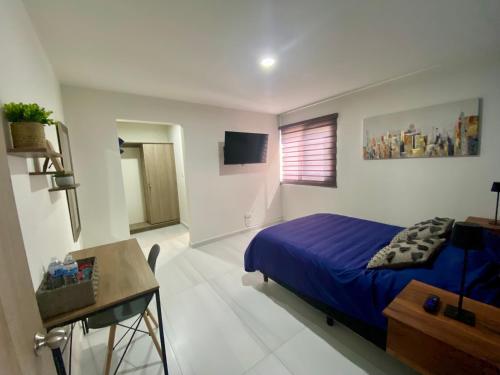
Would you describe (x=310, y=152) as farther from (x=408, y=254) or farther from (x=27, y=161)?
(x=27, y=161)

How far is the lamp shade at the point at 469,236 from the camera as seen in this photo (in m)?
0.96

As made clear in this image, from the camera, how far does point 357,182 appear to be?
3.39 metres

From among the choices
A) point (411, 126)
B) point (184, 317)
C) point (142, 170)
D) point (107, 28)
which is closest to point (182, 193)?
point (142, 170)

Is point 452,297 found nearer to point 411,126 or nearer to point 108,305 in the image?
point 108,305

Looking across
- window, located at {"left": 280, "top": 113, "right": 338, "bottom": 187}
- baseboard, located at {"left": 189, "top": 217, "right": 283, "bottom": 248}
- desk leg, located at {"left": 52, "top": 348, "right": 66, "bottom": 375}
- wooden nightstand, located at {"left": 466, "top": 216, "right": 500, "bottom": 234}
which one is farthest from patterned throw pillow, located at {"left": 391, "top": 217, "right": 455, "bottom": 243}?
baseboard, located at {"left": 189, "top": 217, "right": 283, "bottom": 248}

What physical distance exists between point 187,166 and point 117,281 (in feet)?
7.69

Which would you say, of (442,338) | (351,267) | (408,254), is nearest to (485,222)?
(408,254)

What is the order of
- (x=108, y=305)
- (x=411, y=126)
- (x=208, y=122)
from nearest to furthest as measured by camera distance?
(x=108, y=305)
(x=411, y=126)
(x=208, y=122)

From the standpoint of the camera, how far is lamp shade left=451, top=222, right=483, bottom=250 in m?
0.96

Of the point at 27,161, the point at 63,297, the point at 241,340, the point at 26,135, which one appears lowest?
the point at 241,340

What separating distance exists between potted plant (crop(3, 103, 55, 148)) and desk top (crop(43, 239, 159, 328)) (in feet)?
2.74

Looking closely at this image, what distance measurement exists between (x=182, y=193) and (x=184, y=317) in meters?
3.10

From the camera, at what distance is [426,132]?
8.56ft

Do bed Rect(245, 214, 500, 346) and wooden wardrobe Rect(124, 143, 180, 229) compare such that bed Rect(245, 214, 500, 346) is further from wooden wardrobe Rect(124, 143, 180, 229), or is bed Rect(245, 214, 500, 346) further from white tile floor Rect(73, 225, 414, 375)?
wooden wardrobe Rect(124, 143, 180, 229)
